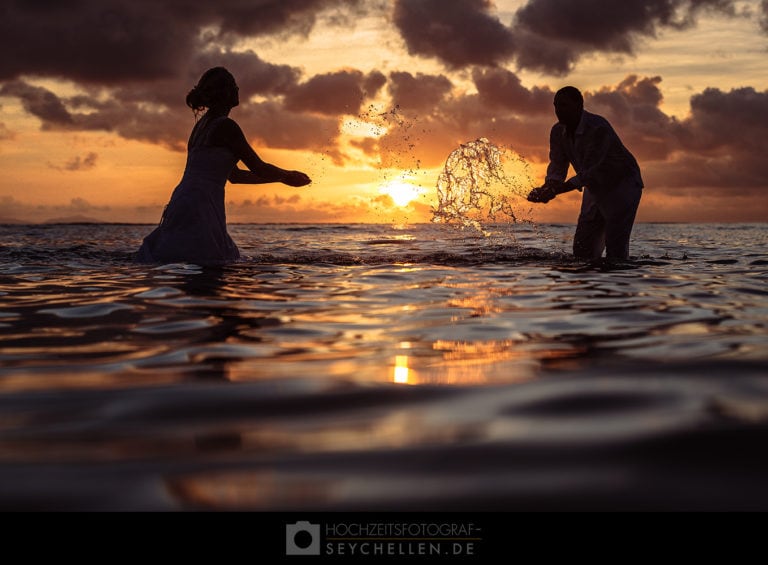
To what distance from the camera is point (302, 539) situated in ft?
4.46

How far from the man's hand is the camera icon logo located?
27.4 feet

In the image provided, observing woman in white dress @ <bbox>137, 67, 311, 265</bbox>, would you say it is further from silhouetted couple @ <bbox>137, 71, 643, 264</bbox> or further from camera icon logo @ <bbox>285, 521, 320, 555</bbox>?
camera icon logo @ <bbox>285, 521, 320, 555</bbox>

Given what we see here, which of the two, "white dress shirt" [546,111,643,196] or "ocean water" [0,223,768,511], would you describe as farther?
"white dress shirt" [546,111,643,196]

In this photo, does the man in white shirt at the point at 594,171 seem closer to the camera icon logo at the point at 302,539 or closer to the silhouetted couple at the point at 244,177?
the silhouetted couple at the point at 244,177

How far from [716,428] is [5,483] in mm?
1898

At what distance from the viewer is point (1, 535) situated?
54.9 inches

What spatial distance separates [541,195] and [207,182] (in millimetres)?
4367

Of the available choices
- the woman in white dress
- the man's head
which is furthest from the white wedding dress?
the man's head

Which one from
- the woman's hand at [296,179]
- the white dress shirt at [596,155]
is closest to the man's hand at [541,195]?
the white dress shirt at [596,155]

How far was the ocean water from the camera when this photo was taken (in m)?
1.61

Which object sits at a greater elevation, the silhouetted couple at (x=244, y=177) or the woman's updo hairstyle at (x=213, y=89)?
the woman's updo hairstyle at (x=213, y=89)

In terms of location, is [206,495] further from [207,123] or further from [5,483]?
[207,123]

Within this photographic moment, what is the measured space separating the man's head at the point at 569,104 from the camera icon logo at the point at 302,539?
8531 millimetres

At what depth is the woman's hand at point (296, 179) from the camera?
320 inches
